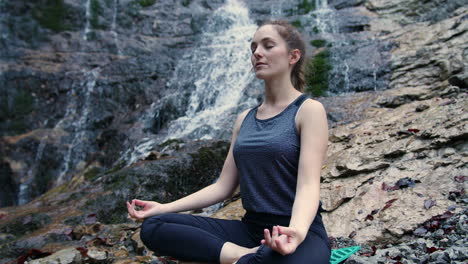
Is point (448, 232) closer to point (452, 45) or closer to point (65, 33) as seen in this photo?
point (452, 45)

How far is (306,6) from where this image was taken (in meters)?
15.4

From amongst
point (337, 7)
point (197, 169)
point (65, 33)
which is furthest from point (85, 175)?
point (337, 7)

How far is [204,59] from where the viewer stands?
13.0m

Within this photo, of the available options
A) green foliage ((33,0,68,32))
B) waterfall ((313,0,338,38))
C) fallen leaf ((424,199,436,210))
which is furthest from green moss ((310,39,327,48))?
fallen leaf ((424,199,436,210))

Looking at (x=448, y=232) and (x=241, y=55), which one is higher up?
(x=241, y=55)

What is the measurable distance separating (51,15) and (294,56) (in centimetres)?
1386

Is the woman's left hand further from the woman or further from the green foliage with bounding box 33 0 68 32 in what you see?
the green foliage with bounding box 33 0 68 32

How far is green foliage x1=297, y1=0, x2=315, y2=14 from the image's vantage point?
50.3ft

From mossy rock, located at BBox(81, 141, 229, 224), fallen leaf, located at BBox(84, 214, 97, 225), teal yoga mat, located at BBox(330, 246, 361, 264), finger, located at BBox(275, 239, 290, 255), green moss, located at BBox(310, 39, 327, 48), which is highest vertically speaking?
green moss, located at BBox(310, 39, 327, 48)

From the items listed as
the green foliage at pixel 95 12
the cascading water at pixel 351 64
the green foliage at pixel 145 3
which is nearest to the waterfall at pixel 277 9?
the cascading water at pixel 351 64

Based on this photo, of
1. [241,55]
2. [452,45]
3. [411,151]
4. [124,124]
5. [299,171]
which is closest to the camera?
[299,171]

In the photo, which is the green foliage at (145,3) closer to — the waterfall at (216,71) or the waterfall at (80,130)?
the waterfall at (216,71)

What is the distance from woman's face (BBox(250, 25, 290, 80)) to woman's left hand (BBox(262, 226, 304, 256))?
0.89 m

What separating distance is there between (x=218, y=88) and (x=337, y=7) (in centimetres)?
636
